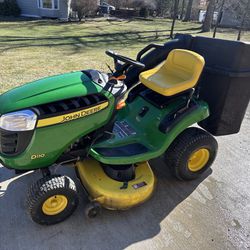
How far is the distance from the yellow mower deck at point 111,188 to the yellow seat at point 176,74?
75 centimetres

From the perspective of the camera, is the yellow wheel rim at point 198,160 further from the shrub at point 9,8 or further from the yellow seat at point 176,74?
the shrub at point 9,8

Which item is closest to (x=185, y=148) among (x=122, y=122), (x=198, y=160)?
(x=198, y=160)

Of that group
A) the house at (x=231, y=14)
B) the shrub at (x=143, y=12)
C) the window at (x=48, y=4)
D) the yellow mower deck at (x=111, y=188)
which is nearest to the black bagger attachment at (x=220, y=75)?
the yellow mower deck at (x=111, y=188)

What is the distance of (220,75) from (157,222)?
1.39m

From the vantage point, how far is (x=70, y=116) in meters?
1.91

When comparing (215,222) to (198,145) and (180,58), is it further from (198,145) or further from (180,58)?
(180,58)

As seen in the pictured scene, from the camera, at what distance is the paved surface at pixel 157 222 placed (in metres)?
2.04

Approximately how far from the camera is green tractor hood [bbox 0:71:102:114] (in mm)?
1843

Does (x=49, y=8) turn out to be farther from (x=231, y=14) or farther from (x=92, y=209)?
(x=92, y=209)

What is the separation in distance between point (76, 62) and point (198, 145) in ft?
16.2

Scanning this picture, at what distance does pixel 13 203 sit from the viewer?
2.31 meters

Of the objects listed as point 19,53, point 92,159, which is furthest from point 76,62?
point 92,159

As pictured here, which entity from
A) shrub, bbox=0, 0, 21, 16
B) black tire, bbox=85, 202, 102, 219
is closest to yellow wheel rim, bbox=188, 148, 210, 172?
black tire, bbox=85, 202, 102, 219

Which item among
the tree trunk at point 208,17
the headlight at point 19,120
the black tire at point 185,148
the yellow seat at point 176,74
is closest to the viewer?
the headlight at point 19,120
